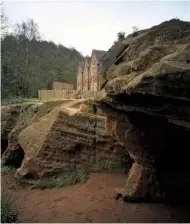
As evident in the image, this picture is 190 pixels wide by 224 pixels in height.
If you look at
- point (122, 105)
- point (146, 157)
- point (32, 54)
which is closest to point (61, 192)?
point (146, 157)

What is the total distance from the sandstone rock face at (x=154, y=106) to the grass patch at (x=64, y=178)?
6.70ft

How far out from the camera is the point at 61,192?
10.0 meters

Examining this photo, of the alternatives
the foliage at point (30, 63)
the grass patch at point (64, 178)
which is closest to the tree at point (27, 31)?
the foliage at point (30, 63)

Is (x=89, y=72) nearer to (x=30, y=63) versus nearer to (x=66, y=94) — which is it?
(x=30, y=63)

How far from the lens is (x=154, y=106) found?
6.26 meters

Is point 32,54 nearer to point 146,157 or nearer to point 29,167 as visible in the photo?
point 29,167

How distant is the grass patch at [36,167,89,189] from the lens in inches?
416

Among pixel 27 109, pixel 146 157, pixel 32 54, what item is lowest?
pixel 146 157

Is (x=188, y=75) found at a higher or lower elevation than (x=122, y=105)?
higher

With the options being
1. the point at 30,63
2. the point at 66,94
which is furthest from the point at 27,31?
the point at 66,94

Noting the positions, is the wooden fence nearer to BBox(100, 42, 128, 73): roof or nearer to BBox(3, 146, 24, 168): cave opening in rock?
BBox(3, 146, 24, 168): cave opening in rock

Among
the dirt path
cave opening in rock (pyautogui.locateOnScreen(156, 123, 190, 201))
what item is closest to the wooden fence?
cave opening in rock (pyautogui.locateOnScreen(156, 123, 190, 201))

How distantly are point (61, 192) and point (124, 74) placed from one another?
5096mm

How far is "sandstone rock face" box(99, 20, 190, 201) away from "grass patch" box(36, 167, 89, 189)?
6.70ft
